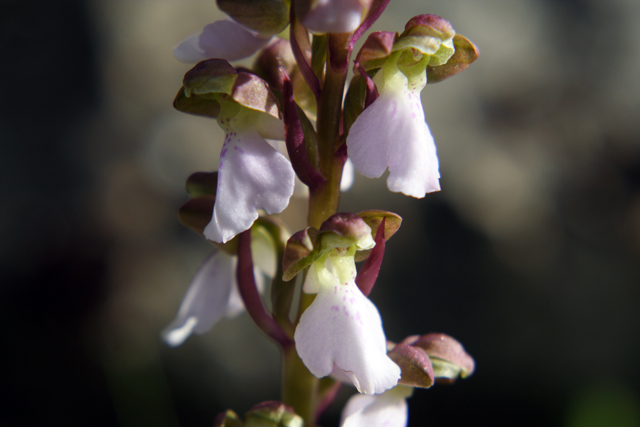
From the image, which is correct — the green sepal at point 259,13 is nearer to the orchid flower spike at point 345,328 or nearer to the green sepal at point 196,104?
the green sepal at point 196,104

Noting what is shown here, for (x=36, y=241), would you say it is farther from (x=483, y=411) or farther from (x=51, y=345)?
(x=483, y=411)

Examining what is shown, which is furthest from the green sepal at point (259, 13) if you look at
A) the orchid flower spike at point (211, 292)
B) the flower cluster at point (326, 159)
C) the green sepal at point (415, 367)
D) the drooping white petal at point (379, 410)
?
the drooping white petal at point (379, 410)

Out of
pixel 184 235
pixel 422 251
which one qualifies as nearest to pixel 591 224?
pixel 422 251

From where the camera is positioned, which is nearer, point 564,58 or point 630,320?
point 630,320

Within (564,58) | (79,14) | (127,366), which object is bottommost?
(127,366)

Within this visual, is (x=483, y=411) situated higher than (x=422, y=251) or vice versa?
(x=422, y=251)

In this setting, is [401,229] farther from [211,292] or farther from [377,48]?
[377,48]

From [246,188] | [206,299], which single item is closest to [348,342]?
[246,188]
